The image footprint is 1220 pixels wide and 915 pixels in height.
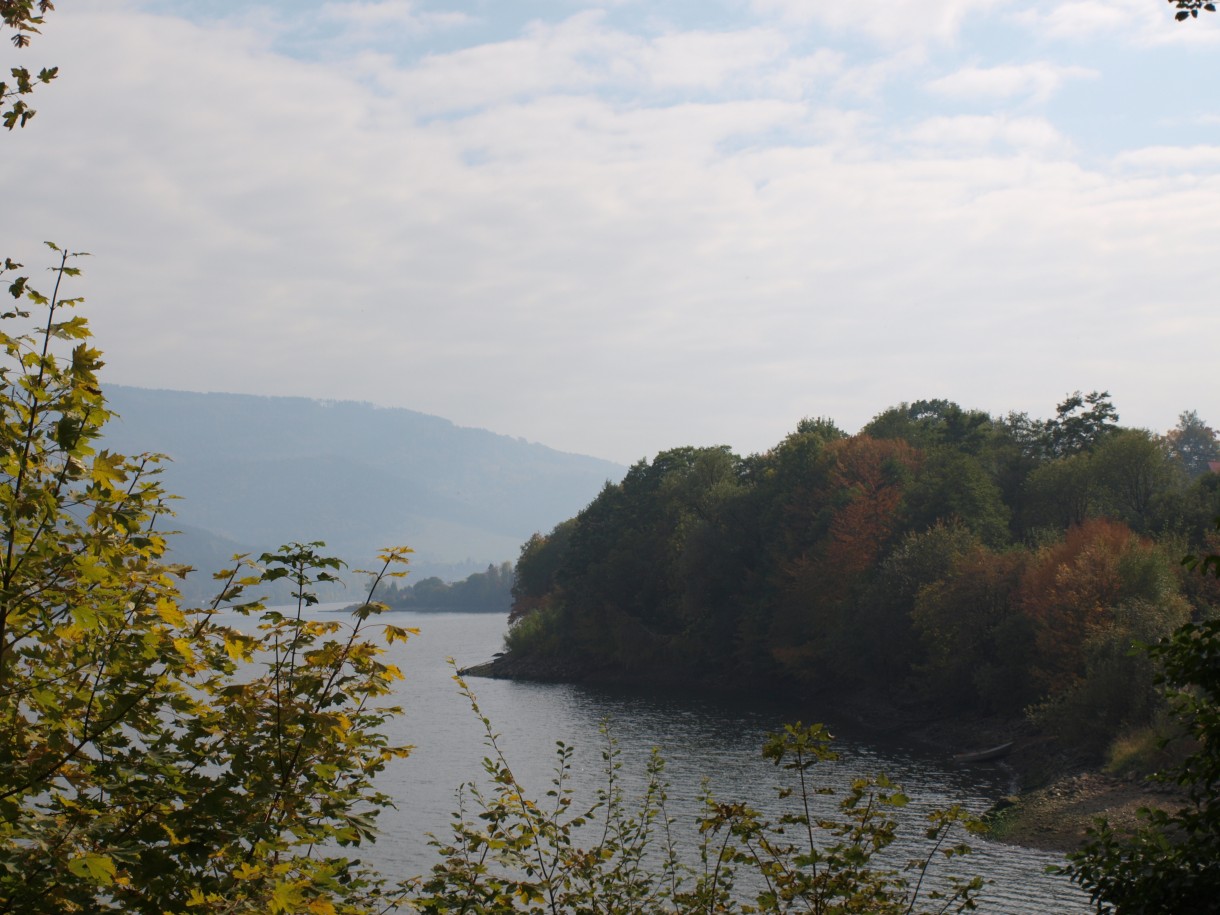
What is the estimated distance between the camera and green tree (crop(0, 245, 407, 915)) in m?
5.73

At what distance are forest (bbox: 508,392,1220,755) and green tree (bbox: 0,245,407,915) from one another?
1293 inches

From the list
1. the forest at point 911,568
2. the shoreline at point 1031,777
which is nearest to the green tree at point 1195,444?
the forest at point 911,568

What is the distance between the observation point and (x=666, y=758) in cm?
4875

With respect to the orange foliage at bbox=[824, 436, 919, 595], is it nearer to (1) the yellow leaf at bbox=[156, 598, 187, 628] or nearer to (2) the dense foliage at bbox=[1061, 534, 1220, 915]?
(2) the dense foliage at bbox=[1061, 534, 1220, 915]

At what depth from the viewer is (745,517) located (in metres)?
84.4

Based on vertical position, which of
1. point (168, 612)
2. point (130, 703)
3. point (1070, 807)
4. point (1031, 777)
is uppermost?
point (168, 612)

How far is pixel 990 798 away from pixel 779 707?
85.3ft

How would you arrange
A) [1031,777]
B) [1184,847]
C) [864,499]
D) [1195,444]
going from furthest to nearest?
[1195,444] < [864,499] < [1031,777] < [1184,847]

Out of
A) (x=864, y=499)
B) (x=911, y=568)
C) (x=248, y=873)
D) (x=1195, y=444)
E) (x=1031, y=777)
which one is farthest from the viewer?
(x=1195, y=444)

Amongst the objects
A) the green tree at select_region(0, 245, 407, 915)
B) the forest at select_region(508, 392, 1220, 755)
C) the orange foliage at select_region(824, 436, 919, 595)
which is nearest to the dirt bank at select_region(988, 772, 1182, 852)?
the forest at select_region(508, 392, 1220, 755)

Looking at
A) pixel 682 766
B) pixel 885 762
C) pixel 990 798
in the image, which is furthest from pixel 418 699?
pixel 990 798

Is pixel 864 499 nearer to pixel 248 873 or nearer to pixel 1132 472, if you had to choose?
pixel 1132 472

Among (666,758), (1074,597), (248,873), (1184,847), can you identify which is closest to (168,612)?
(248,873)

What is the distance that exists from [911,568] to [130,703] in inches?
2395
